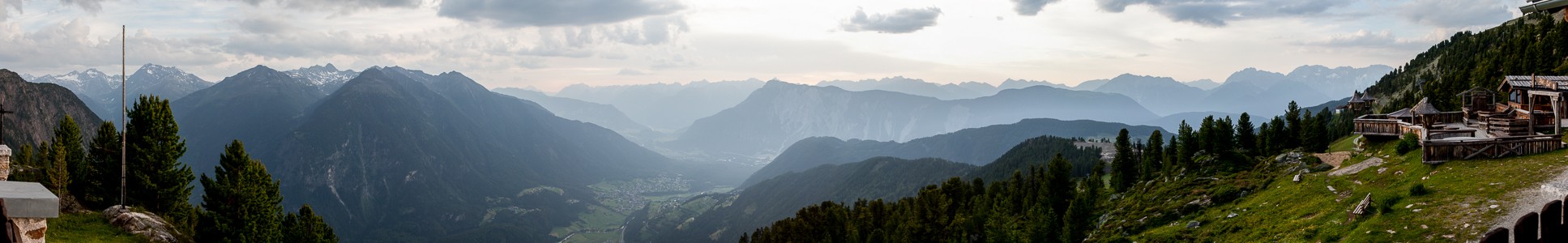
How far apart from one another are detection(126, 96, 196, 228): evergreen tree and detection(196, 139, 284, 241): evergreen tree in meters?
2.04

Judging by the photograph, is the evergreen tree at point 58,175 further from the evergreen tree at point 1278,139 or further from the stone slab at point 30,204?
the evergreen tree at point 1278,139

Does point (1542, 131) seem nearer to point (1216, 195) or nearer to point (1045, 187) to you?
point (1216, 195)

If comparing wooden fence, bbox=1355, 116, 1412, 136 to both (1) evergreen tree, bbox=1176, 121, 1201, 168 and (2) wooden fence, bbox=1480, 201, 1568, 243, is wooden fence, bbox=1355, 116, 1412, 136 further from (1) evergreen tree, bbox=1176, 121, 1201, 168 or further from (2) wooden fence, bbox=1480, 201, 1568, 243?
(2) wooden fence, bbox=1480, 201, 1568, 243

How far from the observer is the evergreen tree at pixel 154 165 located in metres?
55.7

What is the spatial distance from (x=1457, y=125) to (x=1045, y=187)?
131ft

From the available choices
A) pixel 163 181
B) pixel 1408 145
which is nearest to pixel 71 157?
pixel 163 181

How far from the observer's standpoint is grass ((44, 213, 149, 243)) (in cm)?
4162

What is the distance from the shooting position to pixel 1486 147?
38469mm

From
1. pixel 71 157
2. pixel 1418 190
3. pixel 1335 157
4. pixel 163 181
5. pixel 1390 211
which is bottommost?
pixel 163 181

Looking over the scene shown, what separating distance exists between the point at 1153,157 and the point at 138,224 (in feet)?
329

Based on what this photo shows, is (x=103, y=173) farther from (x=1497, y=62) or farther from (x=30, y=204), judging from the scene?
(x=1497, y=62)

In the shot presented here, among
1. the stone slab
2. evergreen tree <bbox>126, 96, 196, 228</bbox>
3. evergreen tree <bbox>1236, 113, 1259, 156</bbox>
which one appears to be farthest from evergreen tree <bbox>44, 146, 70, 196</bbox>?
evergreen tree <bbox>1236, 113, 1259, 156</bbox>

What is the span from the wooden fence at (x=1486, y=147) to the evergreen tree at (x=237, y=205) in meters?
78.4

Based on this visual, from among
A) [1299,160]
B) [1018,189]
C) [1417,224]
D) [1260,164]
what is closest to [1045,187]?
[1018,189]
